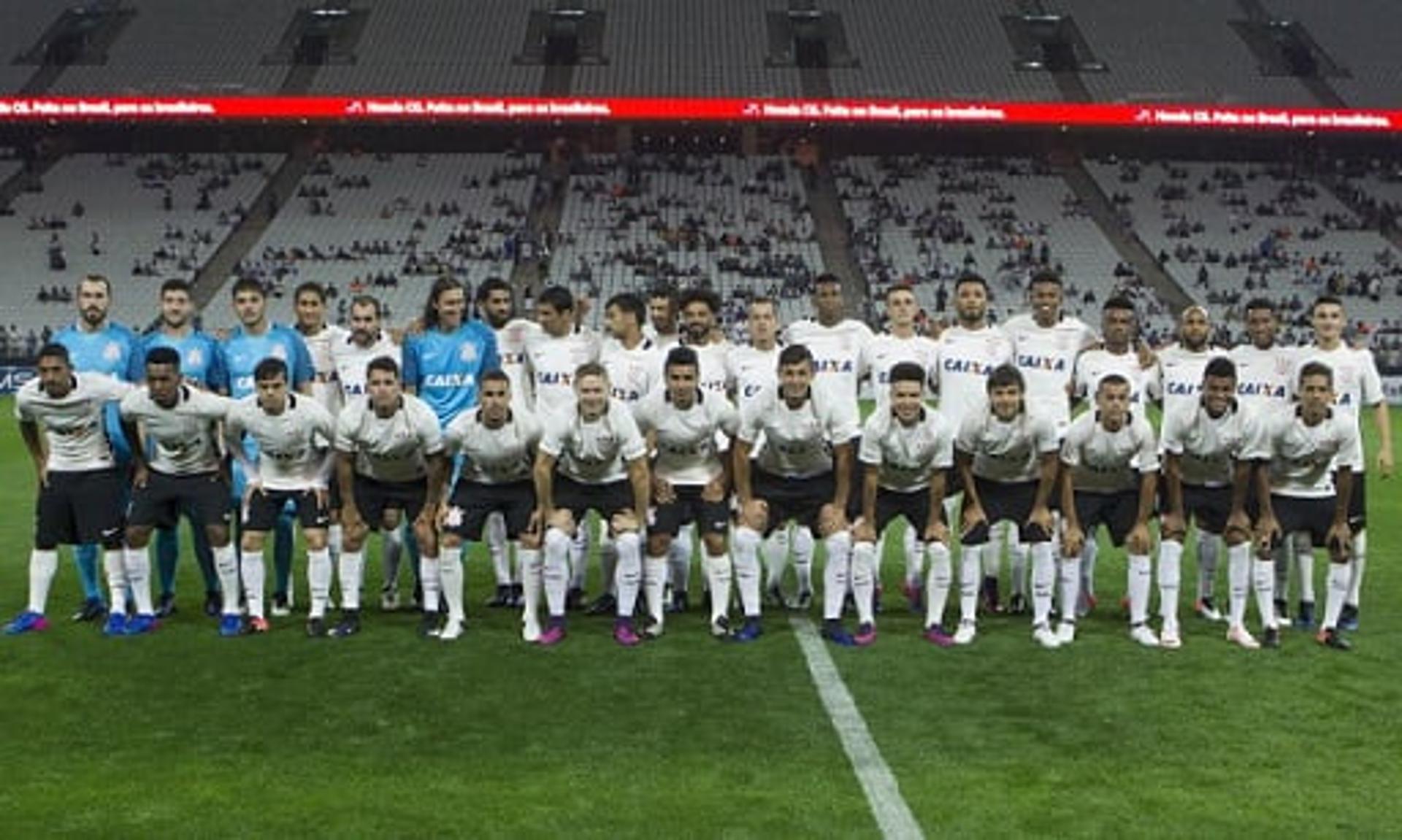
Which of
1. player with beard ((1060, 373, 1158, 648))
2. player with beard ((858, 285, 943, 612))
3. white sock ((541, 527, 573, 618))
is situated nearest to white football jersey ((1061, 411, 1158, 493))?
player with beard ((1060, 373, 1158, 648))

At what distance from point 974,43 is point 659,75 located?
1062 cm

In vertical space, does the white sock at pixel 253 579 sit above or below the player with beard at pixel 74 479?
below

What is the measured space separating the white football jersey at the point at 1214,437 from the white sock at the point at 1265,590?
656mm

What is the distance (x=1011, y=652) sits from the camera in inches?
347

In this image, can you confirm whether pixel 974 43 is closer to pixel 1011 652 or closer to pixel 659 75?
pixel 659 75

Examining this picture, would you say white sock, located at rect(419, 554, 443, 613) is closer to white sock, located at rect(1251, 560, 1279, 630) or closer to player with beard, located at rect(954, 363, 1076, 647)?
player with beard, located at rect(954, 363, 1076, 647)

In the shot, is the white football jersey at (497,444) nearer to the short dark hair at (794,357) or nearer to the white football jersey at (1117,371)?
the short dark hair at (794,357)

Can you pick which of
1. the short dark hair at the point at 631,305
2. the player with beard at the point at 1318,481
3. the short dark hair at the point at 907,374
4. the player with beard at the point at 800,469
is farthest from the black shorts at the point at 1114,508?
the short dark hair at the point at 631,305

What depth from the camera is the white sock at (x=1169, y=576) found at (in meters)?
9.14

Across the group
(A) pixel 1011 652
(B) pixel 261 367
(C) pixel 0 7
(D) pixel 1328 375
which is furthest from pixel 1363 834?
(C) pixel 0 7

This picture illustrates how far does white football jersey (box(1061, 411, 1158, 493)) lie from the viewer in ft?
30.2

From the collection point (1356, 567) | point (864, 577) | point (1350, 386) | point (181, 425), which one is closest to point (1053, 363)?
point (1350, 386)

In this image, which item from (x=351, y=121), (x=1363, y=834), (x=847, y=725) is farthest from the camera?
(x=351, y=121)

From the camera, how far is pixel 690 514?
9.43m
